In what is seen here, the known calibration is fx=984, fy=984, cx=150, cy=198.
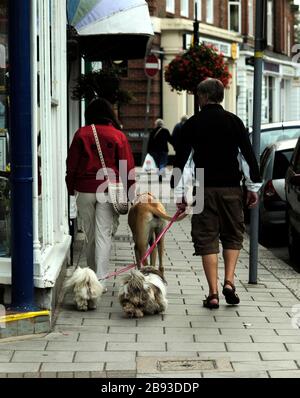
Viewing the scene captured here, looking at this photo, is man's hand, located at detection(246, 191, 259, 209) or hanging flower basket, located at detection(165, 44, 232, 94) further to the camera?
hanging flower basket, located at detection(165, 44, 232, 94)

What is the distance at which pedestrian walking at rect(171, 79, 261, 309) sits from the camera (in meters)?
8.61

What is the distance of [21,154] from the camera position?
7465 mm

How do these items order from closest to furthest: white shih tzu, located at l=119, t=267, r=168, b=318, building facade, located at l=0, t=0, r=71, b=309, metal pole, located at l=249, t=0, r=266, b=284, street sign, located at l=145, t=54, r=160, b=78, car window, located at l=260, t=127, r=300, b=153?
building facade, located at l=0, t=0, r=71, b=309 → white shih tzu, located at l=119, t=267, r=168, b=318 → metal pole, located at l=249, t=0, r=266, b=284 → car window, located at l=260, t=127, r=300, b=153 → street sign, located at l=145, t=54, r=160, b=78

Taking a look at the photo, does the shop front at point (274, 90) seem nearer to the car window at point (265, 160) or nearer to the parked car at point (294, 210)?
the car window at point (265, 160)

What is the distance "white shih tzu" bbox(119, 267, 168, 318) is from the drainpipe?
0.96 m

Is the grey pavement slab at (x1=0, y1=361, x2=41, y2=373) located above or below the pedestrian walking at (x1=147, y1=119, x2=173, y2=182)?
below

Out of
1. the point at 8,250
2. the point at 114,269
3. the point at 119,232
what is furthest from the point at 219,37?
the point at 8,250

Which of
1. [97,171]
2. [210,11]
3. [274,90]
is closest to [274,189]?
[97,171]

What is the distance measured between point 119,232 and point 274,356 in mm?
8796

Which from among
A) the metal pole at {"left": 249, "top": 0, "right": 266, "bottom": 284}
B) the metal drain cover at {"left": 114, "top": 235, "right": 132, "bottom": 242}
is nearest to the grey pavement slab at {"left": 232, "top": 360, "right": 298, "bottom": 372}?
the metal pole at {"left": 249, "top": 0, "right": 266, "bottom": 284}

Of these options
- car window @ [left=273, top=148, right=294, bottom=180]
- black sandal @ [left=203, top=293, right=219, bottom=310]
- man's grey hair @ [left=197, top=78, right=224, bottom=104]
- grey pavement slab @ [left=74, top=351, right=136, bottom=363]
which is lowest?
grey pavement slab @ [left=74, top=351, right=136, bottom=363]

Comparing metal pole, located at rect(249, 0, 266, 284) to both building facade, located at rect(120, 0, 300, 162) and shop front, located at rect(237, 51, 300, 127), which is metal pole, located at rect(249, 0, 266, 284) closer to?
building facade, located at rect(120, 0, 300, 162)

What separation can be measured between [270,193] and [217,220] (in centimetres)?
606

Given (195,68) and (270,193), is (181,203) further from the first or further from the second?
(195,68)
